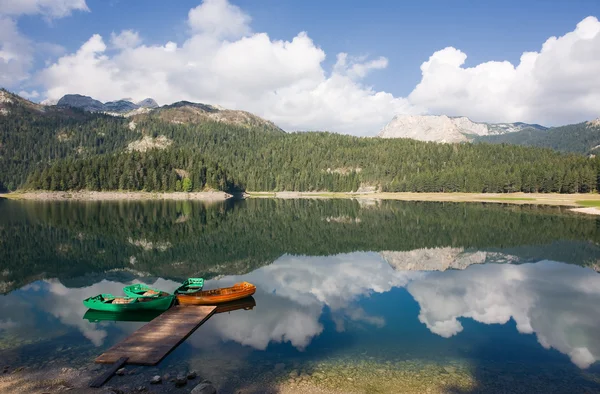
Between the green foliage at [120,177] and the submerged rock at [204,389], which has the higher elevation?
the green foliage at [120,177]

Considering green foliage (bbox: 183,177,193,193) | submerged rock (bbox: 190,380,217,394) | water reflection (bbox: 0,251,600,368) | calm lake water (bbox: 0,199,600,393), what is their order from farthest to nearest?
green foliage (bbox: 183,177,193,193) → water reflection (bbox: 0,251,600,368) → calm lake water (bbox: 0,199,600,393) → submerged rock (bbox: 190,380,217,394)

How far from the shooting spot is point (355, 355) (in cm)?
2097

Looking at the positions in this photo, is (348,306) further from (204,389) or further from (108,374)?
(108,374)

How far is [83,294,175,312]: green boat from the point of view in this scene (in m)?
27.8

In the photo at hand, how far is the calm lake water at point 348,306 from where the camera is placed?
1931 cm

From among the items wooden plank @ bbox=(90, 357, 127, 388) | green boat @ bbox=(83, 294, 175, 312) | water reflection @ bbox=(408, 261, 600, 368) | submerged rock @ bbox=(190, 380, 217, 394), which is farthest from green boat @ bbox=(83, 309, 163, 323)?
water reflection @ bbox=(408, 261, 600, 368)

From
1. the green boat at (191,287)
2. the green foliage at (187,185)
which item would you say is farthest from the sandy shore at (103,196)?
the green boat at (191,287)

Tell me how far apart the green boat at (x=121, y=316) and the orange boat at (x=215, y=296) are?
210 cm

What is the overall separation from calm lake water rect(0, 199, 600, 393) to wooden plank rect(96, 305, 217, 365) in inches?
28.4

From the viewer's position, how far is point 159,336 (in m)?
22.9

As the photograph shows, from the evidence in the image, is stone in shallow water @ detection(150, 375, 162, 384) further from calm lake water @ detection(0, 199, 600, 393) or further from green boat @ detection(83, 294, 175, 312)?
green boat @ detection(83, 294, 175, 312)

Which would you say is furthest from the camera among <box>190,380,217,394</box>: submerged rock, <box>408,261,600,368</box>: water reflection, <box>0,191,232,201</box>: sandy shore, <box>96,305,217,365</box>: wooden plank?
<box>0,191,232,201</box>: sandy shore

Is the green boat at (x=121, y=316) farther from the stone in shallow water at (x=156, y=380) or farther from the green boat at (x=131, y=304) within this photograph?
the stone in shallow water at (x=156, y=380)

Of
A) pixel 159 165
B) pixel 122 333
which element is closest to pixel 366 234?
pixel 122 333
